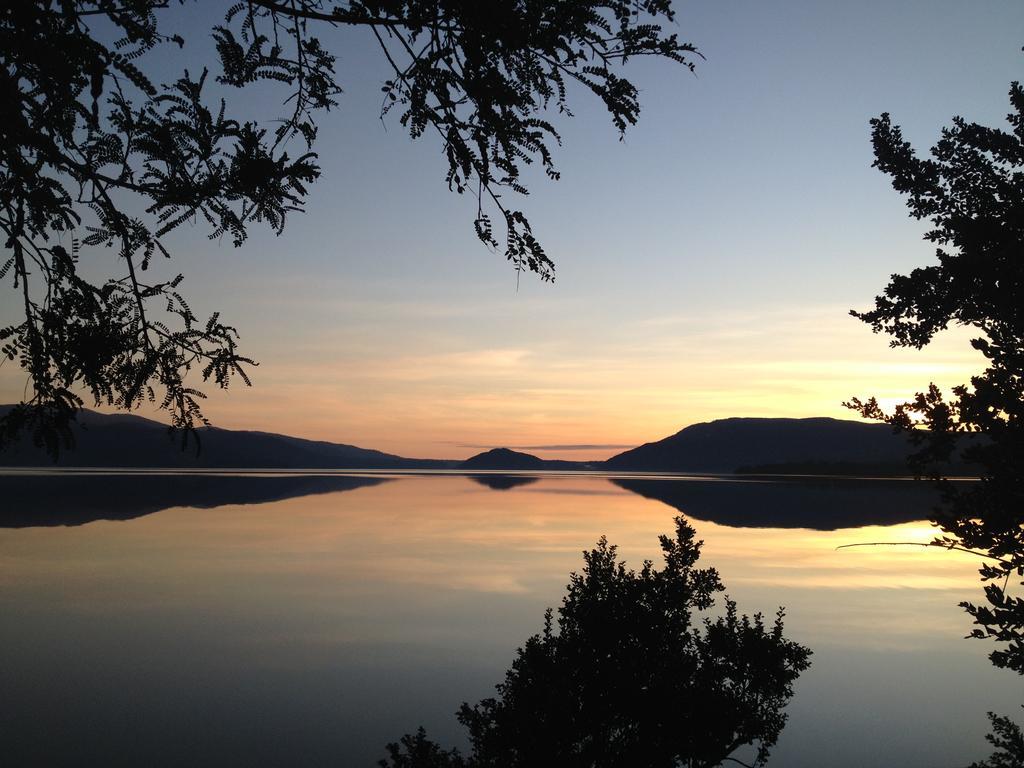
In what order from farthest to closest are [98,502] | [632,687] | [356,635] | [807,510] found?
[807,510]
[98,502]
[356,635]
[632,687]

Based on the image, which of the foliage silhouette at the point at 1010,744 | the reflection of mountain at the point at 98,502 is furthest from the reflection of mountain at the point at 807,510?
the foliage silhouette at the point at 1010,744

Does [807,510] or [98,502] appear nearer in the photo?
[98,502]

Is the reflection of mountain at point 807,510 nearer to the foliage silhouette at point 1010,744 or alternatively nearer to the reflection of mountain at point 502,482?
the reflection of mountain at point 502,482

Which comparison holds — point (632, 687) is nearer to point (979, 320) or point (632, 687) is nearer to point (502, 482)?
point (979, 320)

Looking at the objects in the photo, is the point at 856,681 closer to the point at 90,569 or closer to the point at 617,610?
the point at 617,610

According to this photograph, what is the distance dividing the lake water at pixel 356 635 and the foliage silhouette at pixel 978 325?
9886 millimetres

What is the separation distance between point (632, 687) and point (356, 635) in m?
15.5

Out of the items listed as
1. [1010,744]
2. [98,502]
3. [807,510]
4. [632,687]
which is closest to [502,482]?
[807,510]

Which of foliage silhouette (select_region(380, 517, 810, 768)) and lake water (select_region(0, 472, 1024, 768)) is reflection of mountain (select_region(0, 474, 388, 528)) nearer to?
lake water (select_region(0, 472, 1024, 768))

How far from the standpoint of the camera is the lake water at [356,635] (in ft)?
45.6

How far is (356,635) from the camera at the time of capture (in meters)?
20.9

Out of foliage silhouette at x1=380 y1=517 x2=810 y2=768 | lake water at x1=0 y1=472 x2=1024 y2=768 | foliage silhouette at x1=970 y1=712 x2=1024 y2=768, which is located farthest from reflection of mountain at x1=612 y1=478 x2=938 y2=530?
foliage silhouette at x1=970 y1=712 x2=1024 y2=768

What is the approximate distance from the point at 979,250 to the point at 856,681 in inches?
611

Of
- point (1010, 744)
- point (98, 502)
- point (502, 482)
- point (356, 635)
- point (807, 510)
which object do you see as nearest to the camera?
point (1010, 744)
